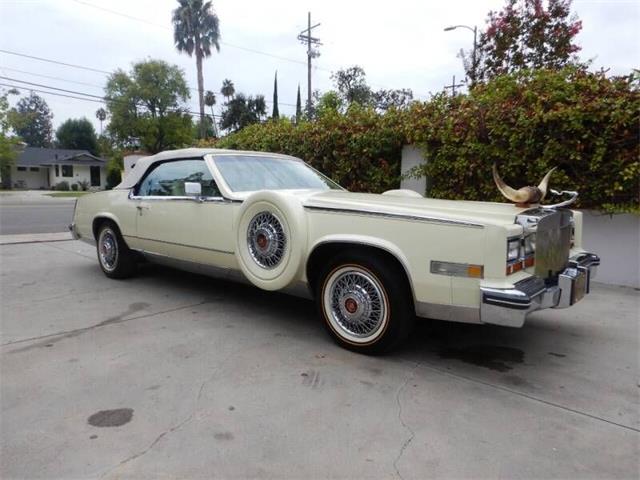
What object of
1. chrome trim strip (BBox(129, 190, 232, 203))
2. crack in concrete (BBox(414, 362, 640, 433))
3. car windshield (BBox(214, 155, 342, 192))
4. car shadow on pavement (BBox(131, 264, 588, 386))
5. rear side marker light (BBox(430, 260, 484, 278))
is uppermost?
car windshield (BBox(214, 155, 342, 192))

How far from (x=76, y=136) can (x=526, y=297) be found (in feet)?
243

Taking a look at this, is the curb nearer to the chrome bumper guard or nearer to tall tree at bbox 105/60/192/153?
the chrome bumper guard

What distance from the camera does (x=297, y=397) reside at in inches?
109

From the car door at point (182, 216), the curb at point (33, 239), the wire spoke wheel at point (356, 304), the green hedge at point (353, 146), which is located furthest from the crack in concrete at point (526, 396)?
the curb at point (33, 239)

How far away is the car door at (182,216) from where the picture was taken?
4180 mm

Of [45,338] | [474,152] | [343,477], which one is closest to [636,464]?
[343,477]

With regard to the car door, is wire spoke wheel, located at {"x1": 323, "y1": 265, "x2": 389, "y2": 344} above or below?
below

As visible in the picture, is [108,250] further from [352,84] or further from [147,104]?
[147,104]

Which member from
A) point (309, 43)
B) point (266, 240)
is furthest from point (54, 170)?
point (266, 240)

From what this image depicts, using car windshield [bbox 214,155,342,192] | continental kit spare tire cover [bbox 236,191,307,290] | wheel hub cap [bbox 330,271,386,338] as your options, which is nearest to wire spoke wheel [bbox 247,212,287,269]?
continental kit spare tire cover [bbox 236,191,307,290]

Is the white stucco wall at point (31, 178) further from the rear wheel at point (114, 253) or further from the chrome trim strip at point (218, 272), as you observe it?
the chrome trim strip at point (218, 272)

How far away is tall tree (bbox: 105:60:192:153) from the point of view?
141ft

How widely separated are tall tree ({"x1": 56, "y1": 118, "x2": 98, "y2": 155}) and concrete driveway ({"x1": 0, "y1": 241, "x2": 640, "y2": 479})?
69989mm

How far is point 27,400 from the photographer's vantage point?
2701 mm
